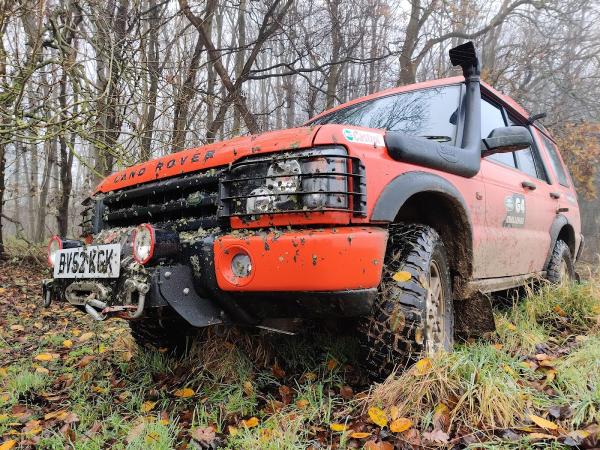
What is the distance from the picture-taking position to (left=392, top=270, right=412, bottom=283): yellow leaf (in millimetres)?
2145

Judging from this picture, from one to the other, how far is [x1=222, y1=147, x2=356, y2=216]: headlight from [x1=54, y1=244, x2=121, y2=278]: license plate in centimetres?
61

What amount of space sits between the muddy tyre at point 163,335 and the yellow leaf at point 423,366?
1549 millimetres

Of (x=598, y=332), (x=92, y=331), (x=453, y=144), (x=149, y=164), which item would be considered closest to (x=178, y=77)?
(x=92, y=331)

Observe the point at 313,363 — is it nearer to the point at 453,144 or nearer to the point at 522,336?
the point at 522,336

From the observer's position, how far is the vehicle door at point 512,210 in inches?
Result: 125

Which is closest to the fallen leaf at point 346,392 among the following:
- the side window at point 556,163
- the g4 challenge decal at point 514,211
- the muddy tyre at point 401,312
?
Answer: the muddy tyre at point 401,312

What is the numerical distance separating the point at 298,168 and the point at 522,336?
1.88 metres

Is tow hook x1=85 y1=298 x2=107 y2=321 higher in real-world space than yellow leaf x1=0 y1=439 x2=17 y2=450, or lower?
higher

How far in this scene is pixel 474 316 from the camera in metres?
2.94

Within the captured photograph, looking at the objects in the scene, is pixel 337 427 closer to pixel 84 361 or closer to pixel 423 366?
pixel 423 366

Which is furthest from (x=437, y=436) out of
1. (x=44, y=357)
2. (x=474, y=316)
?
(x=44, y=357)

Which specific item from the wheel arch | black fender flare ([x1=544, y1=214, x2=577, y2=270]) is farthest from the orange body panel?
black fender flare ([x1=544, y1=214, x2=577, y2=270])

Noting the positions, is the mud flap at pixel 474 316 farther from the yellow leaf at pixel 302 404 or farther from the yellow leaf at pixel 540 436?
the yellow leaf at pixel 302 404

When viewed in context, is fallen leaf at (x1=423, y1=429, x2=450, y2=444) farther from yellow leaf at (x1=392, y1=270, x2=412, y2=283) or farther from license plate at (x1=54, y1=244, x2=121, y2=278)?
license plate at (x1=54, y1=244, x2=121, y2=278)
